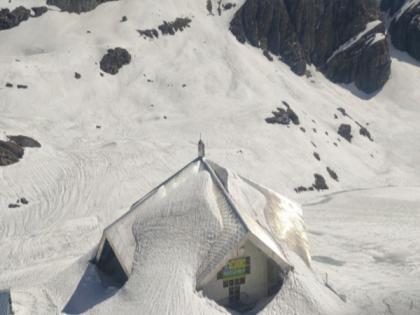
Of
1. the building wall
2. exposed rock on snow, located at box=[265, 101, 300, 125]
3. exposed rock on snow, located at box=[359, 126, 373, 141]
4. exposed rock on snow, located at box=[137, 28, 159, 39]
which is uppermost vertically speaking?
the building wall

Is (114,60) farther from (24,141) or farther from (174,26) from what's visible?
(24,141)

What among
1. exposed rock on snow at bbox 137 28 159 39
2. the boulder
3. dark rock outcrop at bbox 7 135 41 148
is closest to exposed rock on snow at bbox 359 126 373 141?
exposed rock on snow at bbox 137 28 159 39

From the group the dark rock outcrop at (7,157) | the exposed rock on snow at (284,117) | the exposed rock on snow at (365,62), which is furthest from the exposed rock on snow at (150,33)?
the dark rock outcrop at (7,157)

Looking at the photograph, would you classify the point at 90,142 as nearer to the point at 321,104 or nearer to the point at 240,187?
the point at 240,187

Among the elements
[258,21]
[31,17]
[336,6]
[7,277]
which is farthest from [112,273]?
[336,6]

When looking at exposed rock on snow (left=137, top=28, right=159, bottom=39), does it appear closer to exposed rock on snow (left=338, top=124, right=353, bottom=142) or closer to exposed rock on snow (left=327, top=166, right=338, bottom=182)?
exposed rock on snow (left=338, top=124, right=353, bottom=142)

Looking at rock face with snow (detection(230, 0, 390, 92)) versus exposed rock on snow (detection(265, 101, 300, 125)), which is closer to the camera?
exposed rock on snow (detection(265, 101, 300, 125))
